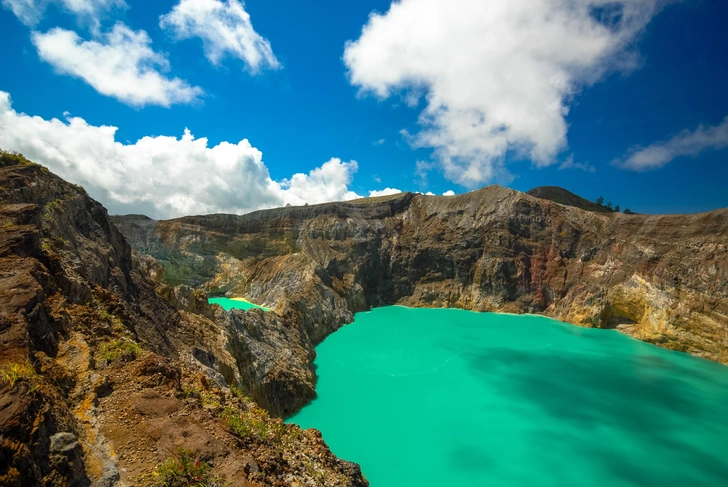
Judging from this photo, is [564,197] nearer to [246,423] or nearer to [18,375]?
[246,423]

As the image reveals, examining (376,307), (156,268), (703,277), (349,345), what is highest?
(703,277)

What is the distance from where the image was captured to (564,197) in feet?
229

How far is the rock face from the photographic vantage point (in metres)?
4.05

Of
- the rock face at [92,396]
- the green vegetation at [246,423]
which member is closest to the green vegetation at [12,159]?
the rock face at [92,396]

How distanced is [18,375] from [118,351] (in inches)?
92.1

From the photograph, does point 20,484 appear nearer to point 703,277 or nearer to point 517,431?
point 517,431

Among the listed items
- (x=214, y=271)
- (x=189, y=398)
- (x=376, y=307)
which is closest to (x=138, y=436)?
(x=189, y=398)

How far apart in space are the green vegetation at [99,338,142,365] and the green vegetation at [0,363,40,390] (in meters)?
1.46

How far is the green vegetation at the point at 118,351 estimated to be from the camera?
6.27 m

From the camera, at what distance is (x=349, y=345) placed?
89.1 ft

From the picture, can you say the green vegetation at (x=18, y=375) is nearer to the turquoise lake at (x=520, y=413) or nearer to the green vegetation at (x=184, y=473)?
the green vegetation at (x=184, y=473)

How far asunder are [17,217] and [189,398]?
591 centimetres

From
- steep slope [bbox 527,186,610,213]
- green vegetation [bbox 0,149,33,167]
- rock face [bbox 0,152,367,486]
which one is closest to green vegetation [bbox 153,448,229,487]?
rock face [bbox 0,152,367,486]

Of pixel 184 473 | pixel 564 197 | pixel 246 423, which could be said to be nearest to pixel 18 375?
pixel 184 473
